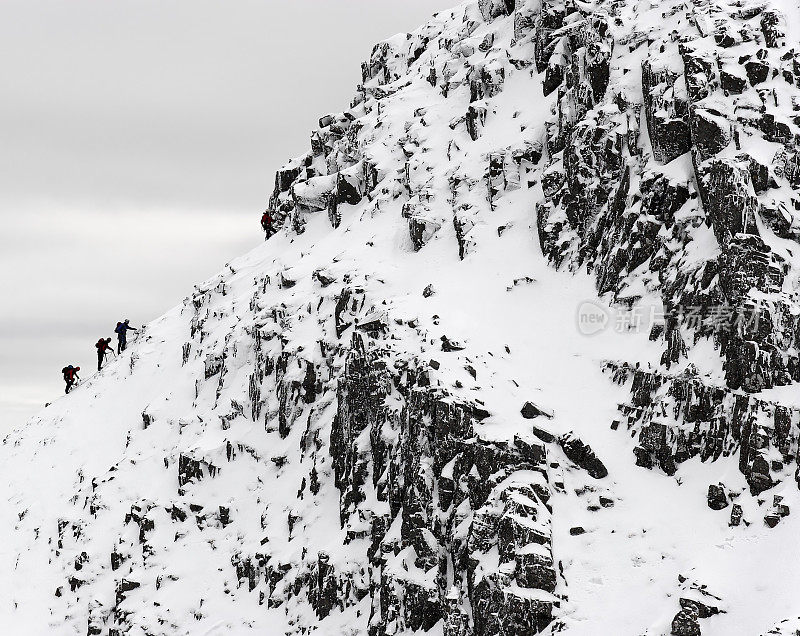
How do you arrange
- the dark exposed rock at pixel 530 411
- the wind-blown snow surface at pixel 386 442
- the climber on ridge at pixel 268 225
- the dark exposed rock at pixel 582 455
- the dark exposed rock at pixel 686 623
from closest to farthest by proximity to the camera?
1. the dark exposed rock at pixel 686 623
2. the wind-blown snow surface at pixel 386 442
3. the dark exposed rock at pixel 582 455
4. the dark exposed rock at pixel 530 411
5. the climber on ridge at pixel 268 225

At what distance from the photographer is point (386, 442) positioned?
29.8 metres

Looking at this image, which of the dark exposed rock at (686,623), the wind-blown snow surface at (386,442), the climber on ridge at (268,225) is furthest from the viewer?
the climber on ridge at (268,225)

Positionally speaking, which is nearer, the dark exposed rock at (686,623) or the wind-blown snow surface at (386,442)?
the dark exposed rock at (686,623)

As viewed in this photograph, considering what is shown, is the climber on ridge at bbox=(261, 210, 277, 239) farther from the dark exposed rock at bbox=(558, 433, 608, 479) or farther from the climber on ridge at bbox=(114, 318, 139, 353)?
the dark exposed rock at bbox=(558, 433, 608, 479)

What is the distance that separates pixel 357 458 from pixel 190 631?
955 centimetres

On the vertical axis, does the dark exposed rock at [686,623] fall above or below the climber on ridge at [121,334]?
below

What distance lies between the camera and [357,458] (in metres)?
30.8

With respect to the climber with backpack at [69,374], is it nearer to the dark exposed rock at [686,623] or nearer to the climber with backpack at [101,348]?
the climber with backpack at [101,348]

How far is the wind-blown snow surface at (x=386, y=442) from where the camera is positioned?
24.4 metres

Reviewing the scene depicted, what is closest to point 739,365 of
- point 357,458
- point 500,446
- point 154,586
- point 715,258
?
point 715,258

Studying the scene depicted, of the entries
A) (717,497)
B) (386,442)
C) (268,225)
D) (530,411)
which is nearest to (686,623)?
(717,497)

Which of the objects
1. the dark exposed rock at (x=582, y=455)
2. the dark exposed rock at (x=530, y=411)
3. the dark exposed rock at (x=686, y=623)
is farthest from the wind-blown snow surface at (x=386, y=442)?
the dark exposed rock at (x=530, y=411)

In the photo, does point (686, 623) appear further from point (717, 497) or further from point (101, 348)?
point (101, 348)

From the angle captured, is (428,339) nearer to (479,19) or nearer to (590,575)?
(590,575)
